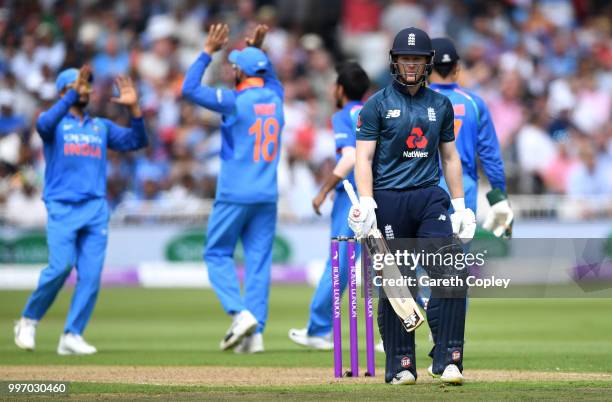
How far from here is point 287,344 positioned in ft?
41.4

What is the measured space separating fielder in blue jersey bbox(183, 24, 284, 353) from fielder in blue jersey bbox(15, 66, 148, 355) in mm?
933

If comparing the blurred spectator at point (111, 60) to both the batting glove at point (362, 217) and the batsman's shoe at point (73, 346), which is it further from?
the batting glove at point (362, 217)

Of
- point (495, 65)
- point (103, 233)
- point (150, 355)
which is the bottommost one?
point (150, 355)

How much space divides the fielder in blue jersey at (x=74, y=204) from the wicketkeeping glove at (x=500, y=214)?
130 inches

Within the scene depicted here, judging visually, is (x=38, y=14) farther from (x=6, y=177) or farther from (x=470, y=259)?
(x=470, y=259)

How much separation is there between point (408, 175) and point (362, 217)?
1.56 ft

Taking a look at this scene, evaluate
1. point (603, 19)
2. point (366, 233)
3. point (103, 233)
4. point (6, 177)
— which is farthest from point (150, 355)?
point (603, 19)

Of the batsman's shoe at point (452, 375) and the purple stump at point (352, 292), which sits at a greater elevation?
the purple stump at point (352, 292)

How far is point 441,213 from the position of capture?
8547mm

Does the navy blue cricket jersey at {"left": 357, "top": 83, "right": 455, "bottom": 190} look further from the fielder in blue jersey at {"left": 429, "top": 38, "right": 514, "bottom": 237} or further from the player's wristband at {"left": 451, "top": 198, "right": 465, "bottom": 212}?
the fielder in blue jersey at {"left": 429, "top": 38, "right": 514, "bottom": 237}

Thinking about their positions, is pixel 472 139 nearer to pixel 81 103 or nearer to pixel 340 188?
pixel 340 188

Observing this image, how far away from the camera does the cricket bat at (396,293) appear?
8.34 meters

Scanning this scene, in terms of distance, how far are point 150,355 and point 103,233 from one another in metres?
1.19

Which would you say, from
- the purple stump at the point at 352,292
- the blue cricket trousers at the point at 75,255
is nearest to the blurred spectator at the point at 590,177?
the blue cricket trousers at the point at 75,255
